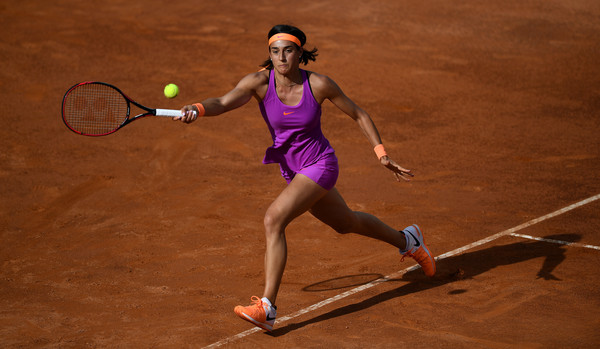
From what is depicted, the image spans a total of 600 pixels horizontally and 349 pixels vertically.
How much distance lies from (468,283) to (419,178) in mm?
2712

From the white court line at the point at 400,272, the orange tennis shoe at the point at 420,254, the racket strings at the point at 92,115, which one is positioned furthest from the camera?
the racket strings at the point at 92,115

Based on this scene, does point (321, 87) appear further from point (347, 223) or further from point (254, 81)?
point (347, 223)

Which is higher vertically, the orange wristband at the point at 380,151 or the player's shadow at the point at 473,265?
the orange wristband at the point at 380,151

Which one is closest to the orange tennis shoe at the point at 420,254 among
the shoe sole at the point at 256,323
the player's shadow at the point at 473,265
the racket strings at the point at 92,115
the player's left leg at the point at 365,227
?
the player's left leg at the point at 365,227

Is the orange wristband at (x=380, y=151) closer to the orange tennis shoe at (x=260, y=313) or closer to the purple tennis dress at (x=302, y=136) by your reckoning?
the purple tennis dress at (x=302, y=136)

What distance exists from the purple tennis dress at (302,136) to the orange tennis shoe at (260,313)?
3.16 feet

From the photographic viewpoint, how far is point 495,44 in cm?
1327

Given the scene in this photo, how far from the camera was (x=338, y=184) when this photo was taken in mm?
8305

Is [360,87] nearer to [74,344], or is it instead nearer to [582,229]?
[582,229]

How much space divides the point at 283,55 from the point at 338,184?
3.35 metres

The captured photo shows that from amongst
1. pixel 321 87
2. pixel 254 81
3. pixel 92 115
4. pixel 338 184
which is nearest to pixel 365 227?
pixel 321 87

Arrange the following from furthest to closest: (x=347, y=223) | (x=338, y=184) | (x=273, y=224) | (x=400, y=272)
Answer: (x=338, y=184), (x=400, y=272), (x=347, y=223), (x=273, y=224)

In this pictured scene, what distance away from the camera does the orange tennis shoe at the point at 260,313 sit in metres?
4.82

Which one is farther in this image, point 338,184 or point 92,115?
point 338,184
